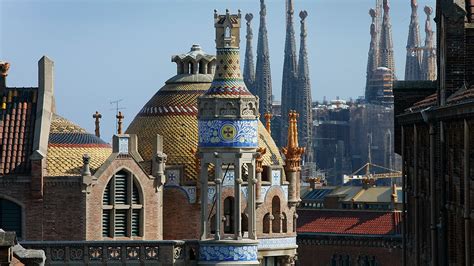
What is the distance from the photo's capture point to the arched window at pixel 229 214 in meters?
63.3

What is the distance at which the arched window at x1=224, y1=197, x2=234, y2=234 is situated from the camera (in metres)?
63.3

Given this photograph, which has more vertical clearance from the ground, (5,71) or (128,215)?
(5,71)

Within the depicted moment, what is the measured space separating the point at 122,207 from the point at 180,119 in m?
6.22

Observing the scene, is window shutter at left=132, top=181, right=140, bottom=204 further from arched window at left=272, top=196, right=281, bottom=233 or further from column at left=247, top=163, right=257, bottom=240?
arched window at left=272, top=196, right=281, bottom=233

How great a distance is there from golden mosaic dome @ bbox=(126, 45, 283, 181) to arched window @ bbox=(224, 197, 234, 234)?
2020 mm

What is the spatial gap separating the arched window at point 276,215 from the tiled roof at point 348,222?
53.2 meters

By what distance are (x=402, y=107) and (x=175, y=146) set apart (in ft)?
37.2

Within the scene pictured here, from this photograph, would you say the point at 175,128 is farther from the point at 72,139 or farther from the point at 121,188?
the point at 72,139

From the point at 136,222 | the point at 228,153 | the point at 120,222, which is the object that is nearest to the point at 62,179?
the point at 120,222

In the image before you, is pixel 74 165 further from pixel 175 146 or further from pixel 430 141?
pixel 430 141

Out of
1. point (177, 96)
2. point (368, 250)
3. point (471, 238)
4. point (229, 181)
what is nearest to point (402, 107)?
point (229, 181)

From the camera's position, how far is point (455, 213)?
41375 mm

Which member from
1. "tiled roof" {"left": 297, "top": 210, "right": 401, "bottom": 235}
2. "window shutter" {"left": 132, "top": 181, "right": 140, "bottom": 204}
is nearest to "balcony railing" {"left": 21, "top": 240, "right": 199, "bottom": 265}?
Answer: "window shutter" {"left": 132, "top": 181, "right": 140, "bottom": 204}

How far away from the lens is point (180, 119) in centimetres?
6694
